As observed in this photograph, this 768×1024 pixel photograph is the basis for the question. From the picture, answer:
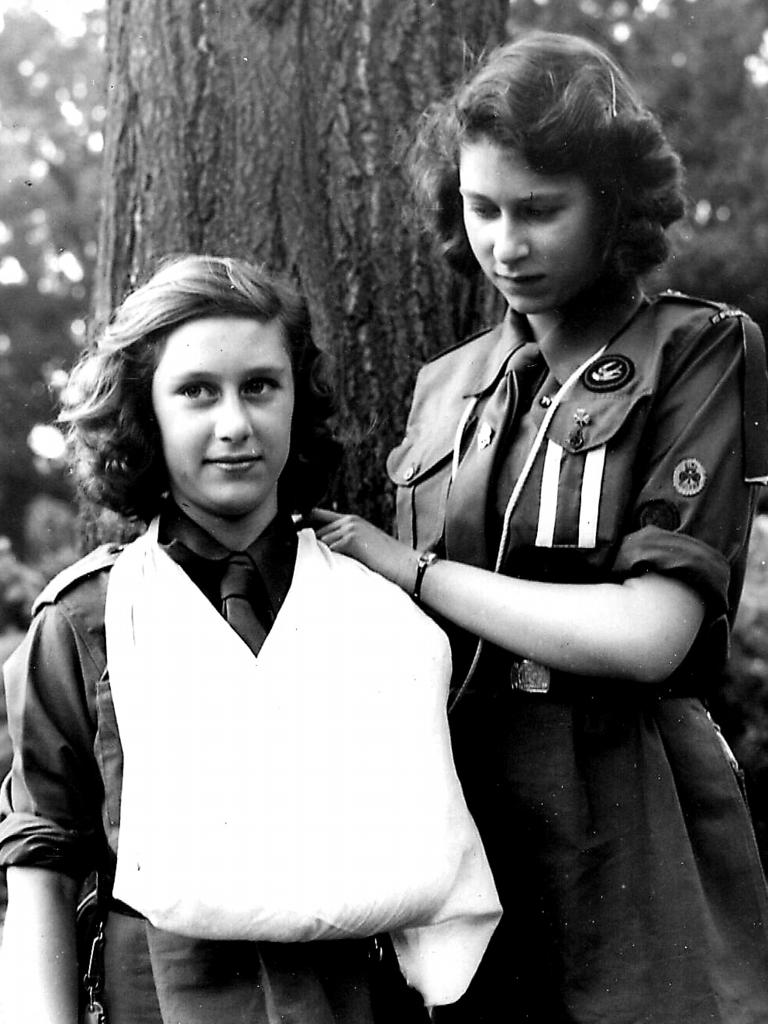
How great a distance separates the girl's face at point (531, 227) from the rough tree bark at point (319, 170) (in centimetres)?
68

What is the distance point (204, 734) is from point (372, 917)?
36 centimetres

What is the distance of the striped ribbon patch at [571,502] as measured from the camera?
223 cm

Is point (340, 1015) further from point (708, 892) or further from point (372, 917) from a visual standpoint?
point (708, 892)

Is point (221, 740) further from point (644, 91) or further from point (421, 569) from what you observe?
point (644, 91)

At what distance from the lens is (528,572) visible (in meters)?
2.32

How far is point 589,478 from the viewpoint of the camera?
2252 mm

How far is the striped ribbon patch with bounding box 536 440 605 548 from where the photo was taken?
87.7 inches

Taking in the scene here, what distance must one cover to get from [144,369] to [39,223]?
85.6ft

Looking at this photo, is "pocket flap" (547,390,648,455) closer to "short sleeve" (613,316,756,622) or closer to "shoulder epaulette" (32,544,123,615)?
"short sleeve" (613,316,756,622)

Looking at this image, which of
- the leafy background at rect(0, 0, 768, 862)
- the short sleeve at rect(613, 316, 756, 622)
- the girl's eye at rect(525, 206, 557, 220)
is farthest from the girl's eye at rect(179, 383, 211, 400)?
the leafy background at rect(0, 0, 768, 862)

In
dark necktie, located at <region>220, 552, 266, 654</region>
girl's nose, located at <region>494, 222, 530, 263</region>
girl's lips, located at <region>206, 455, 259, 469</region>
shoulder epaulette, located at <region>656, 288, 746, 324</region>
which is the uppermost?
girl's nose, located at <region>494, 222, 530, 263</region>

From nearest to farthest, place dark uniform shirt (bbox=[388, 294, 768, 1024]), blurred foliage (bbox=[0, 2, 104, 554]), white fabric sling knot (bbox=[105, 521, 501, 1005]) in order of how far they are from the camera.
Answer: white fabric sling knot (bbox=[105, 521, 501, 1005]), dark uniform shirt (bbox=[388, 294, 768, 1024]), blurred foliage (bbox=[0, 2, 104, 554])

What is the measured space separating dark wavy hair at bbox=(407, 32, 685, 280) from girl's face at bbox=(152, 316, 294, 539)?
1.83 feet

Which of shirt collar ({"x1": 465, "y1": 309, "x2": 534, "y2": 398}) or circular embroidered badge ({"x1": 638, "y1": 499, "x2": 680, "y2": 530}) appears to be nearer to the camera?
circular embroidered badge ({"x1": 638, "y1": 499, "x2": 680, "y2": 530})
